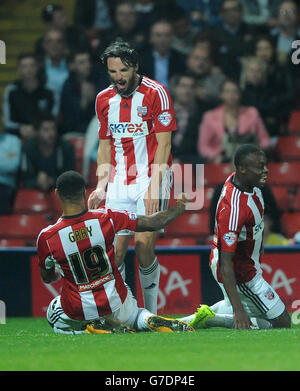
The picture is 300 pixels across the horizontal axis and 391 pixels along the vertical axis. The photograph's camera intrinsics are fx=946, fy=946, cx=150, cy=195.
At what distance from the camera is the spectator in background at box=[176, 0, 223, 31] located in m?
11.9

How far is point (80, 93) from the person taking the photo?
444 inches

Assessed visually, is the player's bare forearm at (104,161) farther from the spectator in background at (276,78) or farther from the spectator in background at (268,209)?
the spectator in background at (276,78)

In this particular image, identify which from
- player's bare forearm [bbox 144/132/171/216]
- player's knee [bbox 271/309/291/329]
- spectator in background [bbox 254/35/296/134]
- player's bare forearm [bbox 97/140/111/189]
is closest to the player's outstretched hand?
player's bare forearm [bbox 97/140/111/189]

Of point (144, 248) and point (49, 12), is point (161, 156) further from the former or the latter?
point (49, 12)

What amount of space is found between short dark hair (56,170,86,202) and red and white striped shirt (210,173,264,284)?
3.48 feet

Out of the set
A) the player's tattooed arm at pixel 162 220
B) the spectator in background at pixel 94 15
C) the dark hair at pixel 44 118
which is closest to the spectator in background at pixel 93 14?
the spectator in background at pixel 94 15

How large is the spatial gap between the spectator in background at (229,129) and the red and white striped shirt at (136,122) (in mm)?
3295

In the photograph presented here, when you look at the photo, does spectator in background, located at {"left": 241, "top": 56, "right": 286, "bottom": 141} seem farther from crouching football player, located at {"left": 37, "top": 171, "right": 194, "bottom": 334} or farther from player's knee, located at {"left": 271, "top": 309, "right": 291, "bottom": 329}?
crouching football player, located at {"left": 37, "top": 171, "right": 194, "bottom": 334}

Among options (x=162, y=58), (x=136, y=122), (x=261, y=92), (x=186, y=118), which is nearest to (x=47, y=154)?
(x=186, y=118)

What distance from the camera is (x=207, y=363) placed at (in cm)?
486

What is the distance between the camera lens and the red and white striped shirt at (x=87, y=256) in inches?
243

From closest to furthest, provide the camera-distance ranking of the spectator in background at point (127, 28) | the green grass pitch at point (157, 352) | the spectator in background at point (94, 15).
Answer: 1. the green grass pitch at point (157, 352)
2. the spectator in background at point (127, 28)
3. the spectator in background at point (94, 15)

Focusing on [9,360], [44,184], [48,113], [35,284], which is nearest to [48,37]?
[48,113]

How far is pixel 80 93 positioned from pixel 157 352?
6.49 meters
